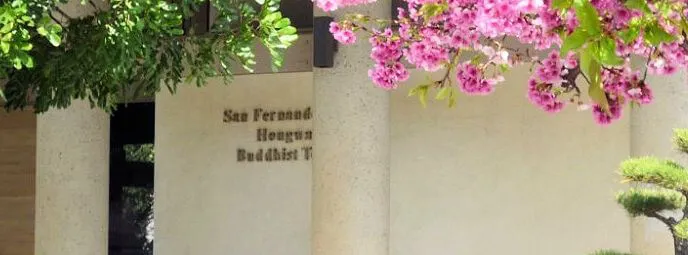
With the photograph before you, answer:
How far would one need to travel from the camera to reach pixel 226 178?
43.3 ft

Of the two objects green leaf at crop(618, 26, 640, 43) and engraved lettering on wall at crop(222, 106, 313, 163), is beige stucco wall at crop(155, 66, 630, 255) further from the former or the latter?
green leaf at crop(618, 26, 640, 43)

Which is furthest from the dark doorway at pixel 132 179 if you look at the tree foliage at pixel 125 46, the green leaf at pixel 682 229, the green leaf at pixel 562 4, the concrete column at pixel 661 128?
the green leaf at pixel 562 4

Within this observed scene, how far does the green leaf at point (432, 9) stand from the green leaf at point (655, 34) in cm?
115

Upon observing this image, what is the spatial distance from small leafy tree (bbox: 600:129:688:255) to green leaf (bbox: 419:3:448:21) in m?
1.71

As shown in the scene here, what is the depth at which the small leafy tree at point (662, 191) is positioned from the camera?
590 centimetres

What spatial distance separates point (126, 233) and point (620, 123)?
295 inches

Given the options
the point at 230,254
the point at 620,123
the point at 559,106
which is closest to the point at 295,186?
the point at 230,254

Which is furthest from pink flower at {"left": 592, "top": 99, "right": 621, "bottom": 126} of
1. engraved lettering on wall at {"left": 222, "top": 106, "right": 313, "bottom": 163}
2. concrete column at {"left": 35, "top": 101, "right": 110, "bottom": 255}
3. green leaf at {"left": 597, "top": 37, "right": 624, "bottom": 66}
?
engraved lettering on wall at {"left": 222, "top": 106, "right": 313, "bottom": 163}

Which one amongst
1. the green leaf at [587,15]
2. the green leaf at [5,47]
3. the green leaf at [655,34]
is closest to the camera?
the green leaf at [587,15]

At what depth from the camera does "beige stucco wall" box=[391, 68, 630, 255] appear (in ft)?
37.1

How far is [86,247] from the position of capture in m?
10.8

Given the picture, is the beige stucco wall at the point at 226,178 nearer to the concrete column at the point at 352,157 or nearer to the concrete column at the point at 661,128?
the concrete column at the point at 352,157

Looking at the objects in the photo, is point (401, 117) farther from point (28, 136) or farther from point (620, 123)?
point (28, 136)

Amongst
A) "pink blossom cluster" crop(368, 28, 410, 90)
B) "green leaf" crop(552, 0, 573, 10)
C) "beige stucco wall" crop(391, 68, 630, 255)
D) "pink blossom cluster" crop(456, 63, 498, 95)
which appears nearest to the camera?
"green leaf" crop(552, 0, 573, 10)
